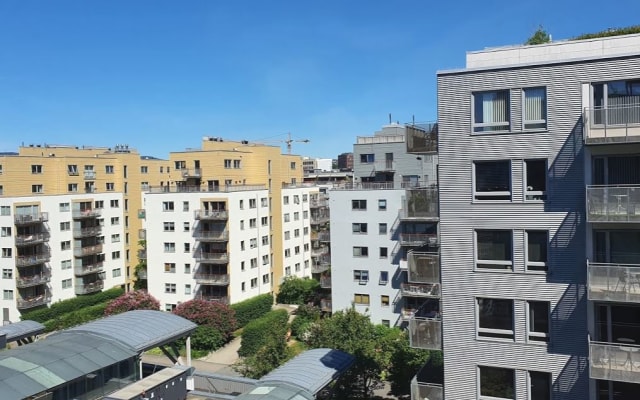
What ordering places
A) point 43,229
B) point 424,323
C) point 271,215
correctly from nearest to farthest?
point 424,323 < point 43,229 < point 271,215

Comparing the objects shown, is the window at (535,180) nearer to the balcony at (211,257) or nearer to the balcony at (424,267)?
the balcony at (424,267)

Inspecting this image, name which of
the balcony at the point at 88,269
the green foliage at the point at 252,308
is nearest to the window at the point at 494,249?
the green foliage at the point at 252,308

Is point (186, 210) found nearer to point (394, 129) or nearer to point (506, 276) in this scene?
point (394, 129)

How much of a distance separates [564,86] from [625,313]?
6.80 metres

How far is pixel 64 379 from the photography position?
21297mm

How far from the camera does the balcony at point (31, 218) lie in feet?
172

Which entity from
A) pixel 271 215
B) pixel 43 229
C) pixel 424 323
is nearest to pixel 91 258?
pixel 43 229

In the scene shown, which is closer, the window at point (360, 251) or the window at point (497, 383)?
the window at point (497, 383)

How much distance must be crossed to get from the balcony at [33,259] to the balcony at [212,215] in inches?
661

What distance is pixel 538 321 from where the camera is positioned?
1680cm

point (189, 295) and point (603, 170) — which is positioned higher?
point (603, 170)

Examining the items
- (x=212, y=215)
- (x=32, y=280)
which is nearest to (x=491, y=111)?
(x=212, y=215)

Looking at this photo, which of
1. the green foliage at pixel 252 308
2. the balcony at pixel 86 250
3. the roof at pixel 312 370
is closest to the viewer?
the roof at pixel 312 370

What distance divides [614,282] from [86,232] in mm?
55605
